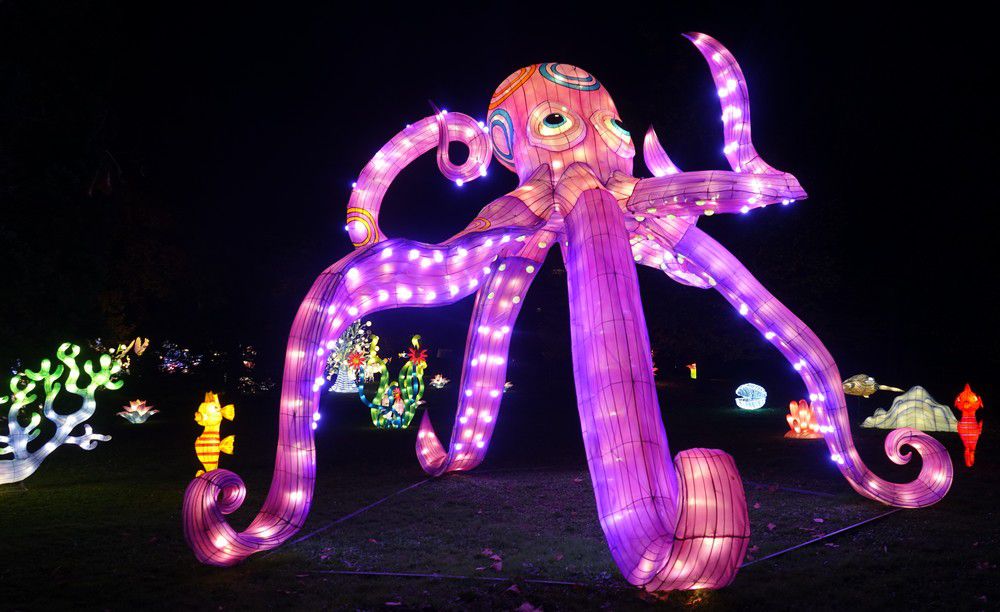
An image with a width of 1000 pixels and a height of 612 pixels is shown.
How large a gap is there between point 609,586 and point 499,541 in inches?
59.3

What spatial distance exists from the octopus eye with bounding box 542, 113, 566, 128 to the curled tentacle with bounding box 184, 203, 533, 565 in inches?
47.8

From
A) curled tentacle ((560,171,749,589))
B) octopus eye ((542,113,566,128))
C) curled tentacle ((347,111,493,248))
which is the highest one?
octopus eye ((542,113,566,128))

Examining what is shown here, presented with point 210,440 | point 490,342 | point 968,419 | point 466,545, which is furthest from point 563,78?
point 968,419

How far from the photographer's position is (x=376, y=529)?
6.93 m

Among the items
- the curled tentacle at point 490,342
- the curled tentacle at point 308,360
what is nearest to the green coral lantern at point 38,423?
the curled tentacle at point 490,342

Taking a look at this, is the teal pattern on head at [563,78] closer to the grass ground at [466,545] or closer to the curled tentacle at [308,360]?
the curled tentacle at [308,360]

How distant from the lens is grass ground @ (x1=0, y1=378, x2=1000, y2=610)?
4.91 meters

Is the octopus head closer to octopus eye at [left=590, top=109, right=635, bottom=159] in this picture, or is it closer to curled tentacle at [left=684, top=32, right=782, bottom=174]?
octopus eye at [left=590, top=109, right=635, bottom=159]

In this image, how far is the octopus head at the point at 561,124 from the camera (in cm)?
680

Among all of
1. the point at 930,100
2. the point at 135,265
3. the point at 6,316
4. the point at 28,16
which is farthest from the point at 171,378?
the point at 930,100

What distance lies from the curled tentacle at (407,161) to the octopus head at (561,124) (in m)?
0.33

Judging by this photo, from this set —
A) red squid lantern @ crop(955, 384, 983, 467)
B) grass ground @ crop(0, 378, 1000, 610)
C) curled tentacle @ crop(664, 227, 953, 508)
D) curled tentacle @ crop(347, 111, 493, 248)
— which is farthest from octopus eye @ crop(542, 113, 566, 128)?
red squid lantern @ crop(955, 384, 983, 467)

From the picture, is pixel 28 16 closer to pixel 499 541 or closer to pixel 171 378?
pixel 499 541

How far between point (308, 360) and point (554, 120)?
123 inches
